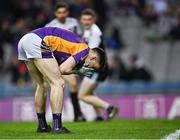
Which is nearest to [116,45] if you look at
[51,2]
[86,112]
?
[51,2]

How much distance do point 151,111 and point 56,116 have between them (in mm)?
11073

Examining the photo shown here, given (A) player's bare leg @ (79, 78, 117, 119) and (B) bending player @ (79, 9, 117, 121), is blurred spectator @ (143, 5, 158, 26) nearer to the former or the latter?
(B) bending player @ (79, 9, 117, 121)

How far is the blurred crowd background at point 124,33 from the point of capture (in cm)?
2528

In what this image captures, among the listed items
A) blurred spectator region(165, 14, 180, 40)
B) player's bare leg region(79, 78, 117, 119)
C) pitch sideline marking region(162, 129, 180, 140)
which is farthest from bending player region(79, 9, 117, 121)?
blurred spectator region(165, 14, 180, 40)

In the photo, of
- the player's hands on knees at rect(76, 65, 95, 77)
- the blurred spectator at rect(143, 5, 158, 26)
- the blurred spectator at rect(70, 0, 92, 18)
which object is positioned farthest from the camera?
the blurred spectator at rect(143, 5, 158, 26)

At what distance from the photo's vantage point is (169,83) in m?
23.9

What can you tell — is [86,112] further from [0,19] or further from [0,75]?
[0,19]

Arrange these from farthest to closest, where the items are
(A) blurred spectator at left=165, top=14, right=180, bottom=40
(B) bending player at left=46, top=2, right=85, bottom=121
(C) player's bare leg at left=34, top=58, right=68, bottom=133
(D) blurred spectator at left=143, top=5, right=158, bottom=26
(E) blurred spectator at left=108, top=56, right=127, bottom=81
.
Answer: (D) blurred spectator at left=143, top=5, right=158, bottom=26, (A) blurred spectator at left=165, top=14, right=180, bottom=40, (E) blurred spectator at left=108, top=56, right=127, bottom=81, (B) bending player at left=46, top=2, right=85, bottom=121, (C) player's bare leg at left=34, top=58, right=68, bottom=133

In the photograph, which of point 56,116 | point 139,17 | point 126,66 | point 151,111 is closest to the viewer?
point 56,116

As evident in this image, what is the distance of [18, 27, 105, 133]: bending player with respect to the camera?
1231 cm

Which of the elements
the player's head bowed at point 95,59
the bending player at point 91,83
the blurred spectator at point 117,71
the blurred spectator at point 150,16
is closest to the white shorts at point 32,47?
the player's head bowed at point 95,59

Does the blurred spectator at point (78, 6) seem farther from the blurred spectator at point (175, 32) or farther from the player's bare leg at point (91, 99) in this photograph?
the player's bare leg at point (91, 99)

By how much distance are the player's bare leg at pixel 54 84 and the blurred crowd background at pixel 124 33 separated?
12.3 metres

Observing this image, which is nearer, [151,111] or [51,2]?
[151,111]
